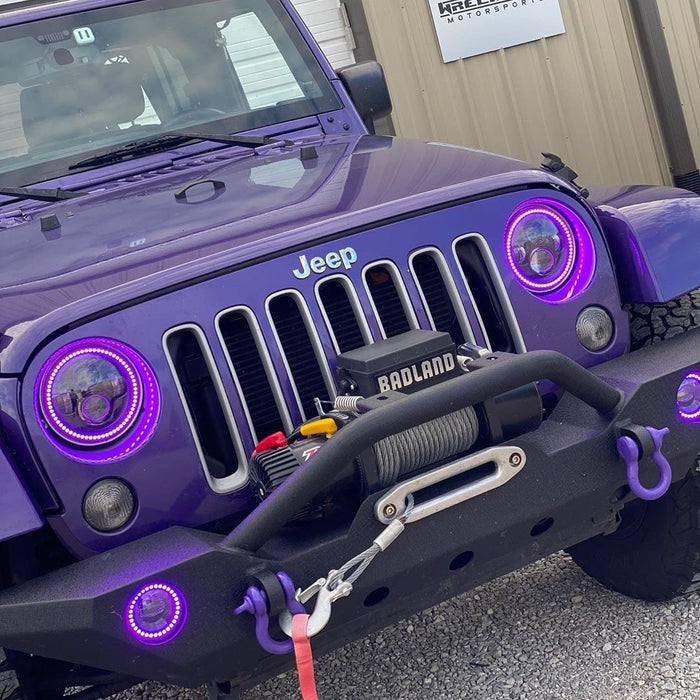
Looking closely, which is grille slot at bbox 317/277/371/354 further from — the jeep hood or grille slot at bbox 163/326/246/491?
grille slot at bbox 163/326/246/491

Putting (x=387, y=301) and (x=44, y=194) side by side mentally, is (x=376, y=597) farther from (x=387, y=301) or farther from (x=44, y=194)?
(x=44, y=194)

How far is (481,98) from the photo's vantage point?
25.2 feet

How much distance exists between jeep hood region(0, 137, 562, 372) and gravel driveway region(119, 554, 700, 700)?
1193 mm

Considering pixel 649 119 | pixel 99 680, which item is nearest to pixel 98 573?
pixel 99 680

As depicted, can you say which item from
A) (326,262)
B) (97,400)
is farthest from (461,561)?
(97,400)

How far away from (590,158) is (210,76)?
5073 mm

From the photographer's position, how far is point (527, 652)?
107 inches

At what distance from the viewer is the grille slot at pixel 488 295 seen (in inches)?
90.5

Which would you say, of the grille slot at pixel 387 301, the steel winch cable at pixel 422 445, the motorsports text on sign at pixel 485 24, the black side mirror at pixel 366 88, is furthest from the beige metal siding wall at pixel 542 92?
the steel winch cable at pixel 422 445

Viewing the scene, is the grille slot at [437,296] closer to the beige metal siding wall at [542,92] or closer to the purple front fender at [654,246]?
the purple front fender at [654,246]

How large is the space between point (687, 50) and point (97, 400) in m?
7.61

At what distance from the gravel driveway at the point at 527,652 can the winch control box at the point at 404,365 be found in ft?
3.04

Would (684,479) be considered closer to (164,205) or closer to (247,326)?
(247,326)

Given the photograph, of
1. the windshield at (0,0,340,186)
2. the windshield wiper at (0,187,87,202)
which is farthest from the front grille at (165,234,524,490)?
the windshield at (0,0,340,186)
